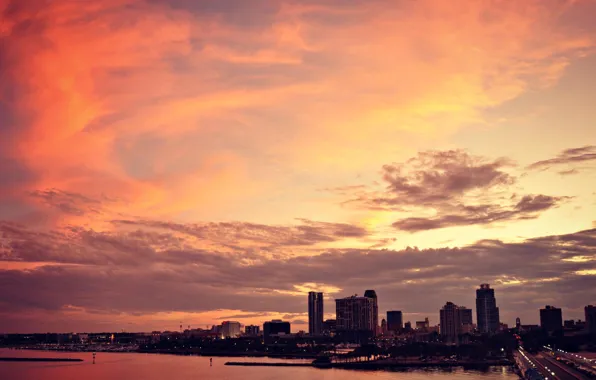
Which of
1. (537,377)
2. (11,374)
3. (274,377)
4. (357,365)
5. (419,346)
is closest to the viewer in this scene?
(537,377)

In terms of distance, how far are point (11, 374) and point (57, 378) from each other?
1594cm

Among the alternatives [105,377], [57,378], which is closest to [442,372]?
[105,377]

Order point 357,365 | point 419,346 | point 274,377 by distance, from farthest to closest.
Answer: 1. point 419,346
2. point 357,365
3. point 274,377

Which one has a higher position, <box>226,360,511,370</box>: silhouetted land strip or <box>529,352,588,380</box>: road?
<box>529,352,588,380</box>: road

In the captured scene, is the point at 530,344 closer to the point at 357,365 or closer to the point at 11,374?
the point at 357,365

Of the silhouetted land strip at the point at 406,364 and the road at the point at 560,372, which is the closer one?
the road at the point at 560,372

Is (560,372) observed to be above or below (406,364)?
above

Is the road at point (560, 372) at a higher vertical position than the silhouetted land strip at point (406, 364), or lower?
higher

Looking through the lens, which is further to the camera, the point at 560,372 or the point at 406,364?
the point at 406,364

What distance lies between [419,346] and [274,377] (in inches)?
2869

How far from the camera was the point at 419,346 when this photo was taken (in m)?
174

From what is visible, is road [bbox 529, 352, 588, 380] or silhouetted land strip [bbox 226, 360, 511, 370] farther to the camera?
silhouetted land strip [bbox 226, 360, 511, 370]

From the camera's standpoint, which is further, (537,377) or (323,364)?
(323,364)

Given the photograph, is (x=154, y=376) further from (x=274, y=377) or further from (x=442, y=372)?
(x=442, y=372)
